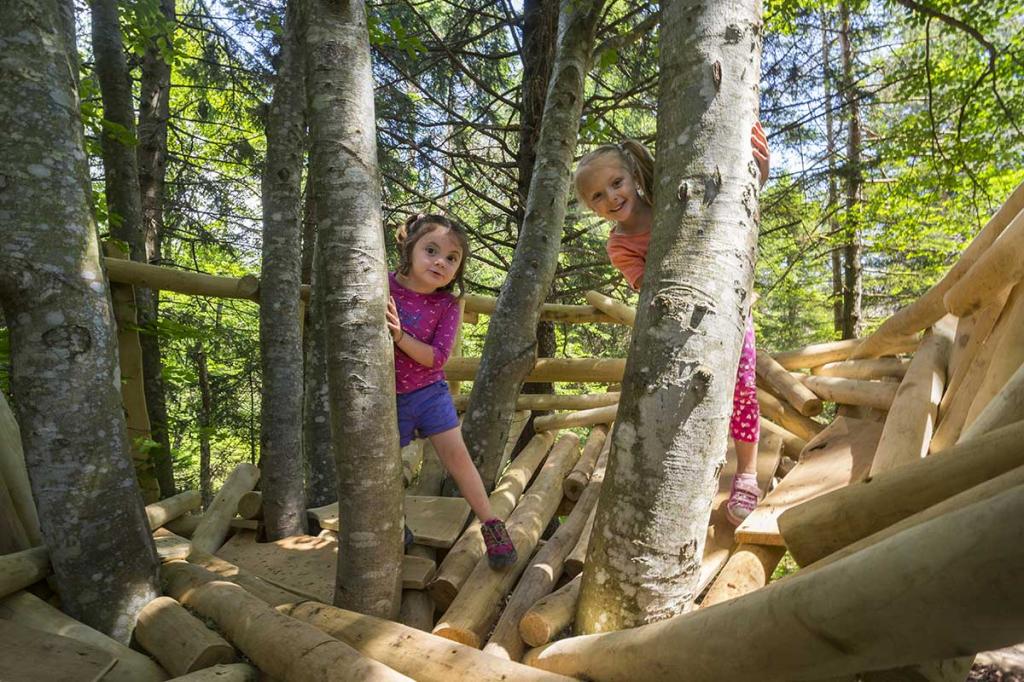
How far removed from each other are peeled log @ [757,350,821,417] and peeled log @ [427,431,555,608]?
1.92 meters

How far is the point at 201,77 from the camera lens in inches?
341

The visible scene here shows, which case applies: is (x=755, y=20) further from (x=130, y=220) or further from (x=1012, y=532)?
(x=130, y=220)

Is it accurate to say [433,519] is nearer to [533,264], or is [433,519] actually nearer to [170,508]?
[170,508]

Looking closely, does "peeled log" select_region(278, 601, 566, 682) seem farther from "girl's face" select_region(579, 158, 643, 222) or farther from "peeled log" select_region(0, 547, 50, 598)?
"girl's face" select_region(579, 158, 643, 222)

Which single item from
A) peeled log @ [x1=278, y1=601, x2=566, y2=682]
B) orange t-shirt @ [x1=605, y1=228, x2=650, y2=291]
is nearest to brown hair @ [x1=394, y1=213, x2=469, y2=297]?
orange t-shirt @ [x1=605, y1=228, x2=650, y2=291]

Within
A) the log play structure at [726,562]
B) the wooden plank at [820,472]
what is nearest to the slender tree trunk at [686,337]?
the log play structure at [726,562]

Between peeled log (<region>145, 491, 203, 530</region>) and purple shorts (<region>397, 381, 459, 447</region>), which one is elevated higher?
purple shorts (<region>397, 381, 459, 447</region>)

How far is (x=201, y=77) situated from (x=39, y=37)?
24.8ft

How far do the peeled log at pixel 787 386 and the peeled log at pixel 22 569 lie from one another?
4.25 metres

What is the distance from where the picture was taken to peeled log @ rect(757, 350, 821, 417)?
4.04m

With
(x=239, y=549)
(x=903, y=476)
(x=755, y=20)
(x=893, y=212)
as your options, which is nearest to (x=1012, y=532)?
(x=903, y=476)

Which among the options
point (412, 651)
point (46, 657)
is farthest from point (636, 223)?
Result: point (46, 657)

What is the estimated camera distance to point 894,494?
1.57 meters

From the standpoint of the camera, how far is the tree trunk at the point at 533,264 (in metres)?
3.79
